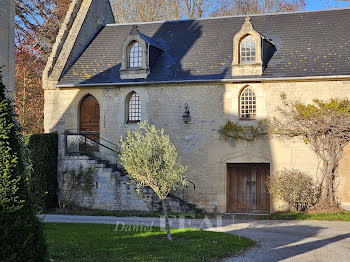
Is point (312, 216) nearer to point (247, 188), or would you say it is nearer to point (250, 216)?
point (250, 216)

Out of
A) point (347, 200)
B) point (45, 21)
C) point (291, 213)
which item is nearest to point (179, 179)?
point (291, 213)

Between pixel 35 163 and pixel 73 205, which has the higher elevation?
pixel 35 163

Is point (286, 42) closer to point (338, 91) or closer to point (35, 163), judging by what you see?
point (338, 91)

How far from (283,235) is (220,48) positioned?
11.4 meters

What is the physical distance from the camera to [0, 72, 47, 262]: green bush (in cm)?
752

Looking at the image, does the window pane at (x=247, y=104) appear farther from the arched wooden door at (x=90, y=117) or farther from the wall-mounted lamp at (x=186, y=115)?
the arched wooden door at (x=90, y=117)

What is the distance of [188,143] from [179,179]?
8349 mm

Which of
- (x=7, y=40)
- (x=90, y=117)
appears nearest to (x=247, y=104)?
(x=90, y=117)

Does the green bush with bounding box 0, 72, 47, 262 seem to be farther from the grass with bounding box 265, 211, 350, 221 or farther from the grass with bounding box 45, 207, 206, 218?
the grass with bounding box 265, 211, 350, 221

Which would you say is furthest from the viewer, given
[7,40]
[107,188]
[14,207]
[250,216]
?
[107,188]

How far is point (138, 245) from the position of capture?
500 inches

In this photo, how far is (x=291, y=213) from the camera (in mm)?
20547

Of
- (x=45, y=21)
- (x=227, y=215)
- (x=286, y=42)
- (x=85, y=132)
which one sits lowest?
(x=227, y=215)

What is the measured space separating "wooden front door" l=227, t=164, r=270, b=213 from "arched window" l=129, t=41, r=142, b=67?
632 cm
